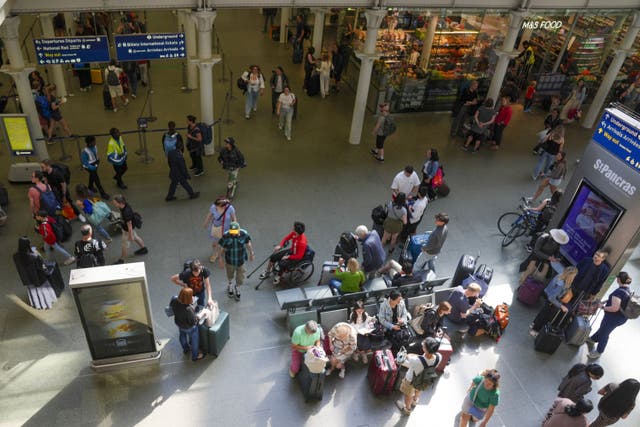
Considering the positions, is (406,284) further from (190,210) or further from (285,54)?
(285,54)

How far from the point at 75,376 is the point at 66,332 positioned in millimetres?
913

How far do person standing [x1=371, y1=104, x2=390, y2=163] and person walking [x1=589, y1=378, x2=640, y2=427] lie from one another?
7.66 metres

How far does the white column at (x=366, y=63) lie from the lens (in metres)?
12.0

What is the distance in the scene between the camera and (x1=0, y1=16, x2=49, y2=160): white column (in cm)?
1013

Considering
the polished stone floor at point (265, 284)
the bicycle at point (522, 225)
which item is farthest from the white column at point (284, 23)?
the bicycle at point (522, 225)

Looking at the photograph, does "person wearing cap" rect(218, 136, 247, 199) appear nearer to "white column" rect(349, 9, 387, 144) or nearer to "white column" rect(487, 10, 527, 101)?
"white column" rect(349, 9, 387, 144)

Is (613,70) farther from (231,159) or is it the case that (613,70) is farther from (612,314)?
(231,159)

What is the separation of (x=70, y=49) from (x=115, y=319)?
613 cm

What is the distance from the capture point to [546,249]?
950 cm

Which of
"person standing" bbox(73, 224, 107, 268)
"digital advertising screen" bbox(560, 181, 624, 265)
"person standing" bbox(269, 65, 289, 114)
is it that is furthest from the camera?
"person standing" bbox(269, 65, 289, 114)

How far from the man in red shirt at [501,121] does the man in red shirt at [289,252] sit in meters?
7.94

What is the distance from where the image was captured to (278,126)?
14.6 meters

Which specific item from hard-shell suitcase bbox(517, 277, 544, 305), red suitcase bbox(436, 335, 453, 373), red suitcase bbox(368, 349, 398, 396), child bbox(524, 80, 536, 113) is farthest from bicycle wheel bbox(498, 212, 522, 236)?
child bbox(524, 80, 536, 113)

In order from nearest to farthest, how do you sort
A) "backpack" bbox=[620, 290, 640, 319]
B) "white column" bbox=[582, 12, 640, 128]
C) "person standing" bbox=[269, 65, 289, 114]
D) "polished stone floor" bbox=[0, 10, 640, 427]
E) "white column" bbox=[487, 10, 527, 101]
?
"polished stone floor" bbox=[0, 10, 640, 427]
"backpack" bbox=[620, 290, 640, 319]
"white column" bbox=[487, 10, 527, 101]
"person standing" bbox=[269, 65, 289, 114]
"white column" bbox=[582, 12, 640, 128]
